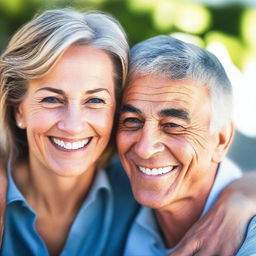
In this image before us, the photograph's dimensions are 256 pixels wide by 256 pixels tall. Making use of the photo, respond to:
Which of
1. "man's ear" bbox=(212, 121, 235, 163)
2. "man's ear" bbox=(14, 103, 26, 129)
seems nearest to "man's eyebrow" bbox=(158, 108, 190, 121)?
"man's ear" bbox=(212, 121, 235, 163)

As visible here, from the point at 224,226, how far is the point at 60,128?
103 cm

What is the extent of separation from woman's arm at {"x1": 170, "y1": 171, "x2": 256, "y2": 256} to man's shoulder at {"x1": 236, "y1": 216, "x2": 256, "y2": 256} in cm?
6

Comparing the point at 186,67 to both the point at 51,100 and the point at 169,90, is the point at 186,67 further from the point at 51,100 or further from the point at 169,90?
the point at 51,100

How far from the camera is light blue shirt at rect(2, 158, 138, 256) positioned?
3.42 metres

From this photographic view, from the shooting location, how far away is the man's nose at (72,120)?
3094mm

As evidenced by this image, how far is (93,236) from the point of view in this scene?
3594mm

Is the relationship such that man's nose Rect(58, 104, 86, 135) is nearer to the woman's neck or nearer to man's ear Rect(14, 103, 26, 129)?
man's ear Rect(14, 103, 26, 129)

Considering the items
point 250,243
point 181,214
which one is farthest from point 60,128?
point 250,243

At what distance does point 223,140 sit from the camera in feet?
10.8

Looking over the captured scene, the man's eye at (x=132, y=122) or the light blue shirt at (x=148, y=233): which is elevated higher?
the man's eye at (x=132, y=122)

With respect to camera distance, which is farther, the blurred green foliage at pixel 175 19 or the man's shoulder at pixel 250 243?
the blurred green foliage at pixel 175 19

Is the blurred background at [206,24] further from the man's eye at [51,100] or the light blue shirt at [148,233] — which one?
the man's eye at [51,100]

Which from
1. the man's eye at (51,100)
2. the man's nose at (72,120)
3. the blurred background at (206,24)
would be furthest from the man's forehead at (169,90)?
the blurred background at (206,24)

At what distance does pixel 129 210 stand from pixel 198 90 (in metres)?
1.00
